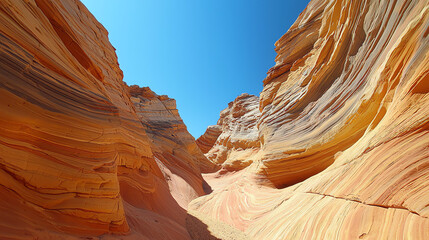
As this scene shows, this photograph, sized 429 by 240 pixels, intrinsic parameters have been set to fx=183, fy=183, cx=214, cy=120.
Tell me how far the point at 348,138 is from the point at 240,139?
65.0 feet

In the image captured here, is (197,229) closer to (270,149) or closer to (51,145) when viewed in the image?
(270,149)

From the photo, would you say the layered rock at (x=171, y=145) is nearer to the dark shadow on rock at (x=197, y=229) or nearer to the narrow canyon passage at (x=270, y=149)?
the dark shadow on rock at (x=197, y=229)

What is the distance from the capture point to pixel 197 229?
292 inches

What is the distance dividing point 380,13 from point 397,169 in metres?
5.39

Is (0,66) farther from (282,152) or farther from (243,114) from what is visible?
(243,114)

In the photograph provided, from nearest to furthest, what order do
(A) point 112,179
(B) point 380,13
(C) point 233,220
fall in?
(A) point 112,179 → (B) point 380,13 → (C) point 233,220

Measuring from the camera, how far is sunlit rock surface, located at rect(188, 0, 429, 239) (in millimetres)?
3566

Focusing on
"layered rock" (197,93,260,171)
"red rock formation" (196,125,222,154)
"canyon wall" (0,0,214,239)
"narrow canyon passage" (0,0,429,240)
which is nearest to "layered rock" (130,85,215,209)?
"layered rock" (197,93,260,171)

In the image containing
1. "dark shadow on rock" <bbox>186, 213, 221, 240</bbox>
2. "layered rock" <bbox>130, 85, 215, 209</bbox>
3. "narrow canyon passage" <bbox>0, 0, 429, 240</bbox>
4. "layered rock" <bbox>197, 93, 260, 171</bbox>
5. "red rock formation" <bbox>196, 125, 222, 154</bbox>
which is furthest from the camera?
"red rock formation" <bbox>196, 125, 222, 154</bbox>

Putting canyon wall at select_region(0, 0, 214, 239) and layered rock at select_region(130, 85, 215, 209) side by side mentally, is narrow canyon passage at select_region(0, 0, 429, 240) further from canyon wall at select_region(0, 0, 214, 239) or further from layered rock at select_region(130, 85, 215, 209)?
layered rock at select_region(130, 85, 215, 209)

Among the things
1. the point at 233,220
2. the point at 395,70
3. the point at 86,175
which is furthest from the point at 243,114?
the point at 86,175

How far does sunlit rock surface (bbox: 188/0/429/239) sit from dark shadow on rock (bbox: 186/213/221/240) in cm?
136

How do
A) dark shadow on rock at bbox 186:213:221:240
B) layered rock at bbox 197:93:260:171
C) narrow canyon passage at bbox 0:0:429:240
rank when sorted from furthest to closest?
1. layered rock at bbox 197:93:260:171
2. dark shadow on rock at bbox 186:213:221:240
3. narrow canyon passage at bbox 0:0:429:240

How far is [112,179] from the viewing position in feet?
14.2
